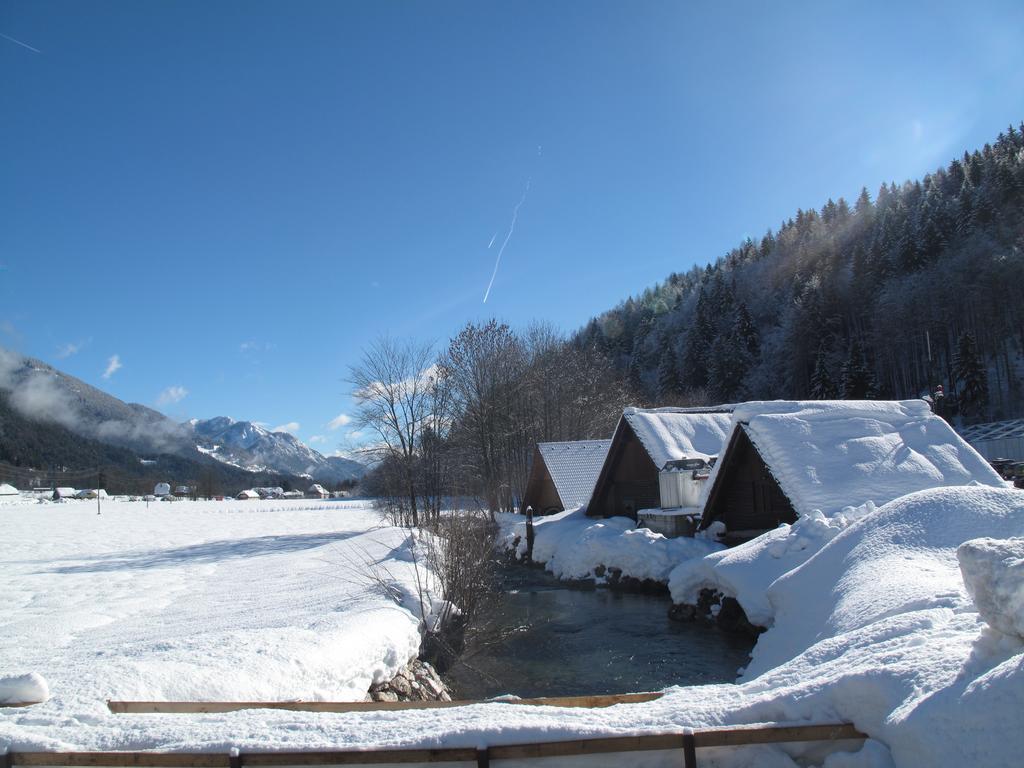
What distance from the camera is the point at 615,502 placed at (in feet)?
85.9

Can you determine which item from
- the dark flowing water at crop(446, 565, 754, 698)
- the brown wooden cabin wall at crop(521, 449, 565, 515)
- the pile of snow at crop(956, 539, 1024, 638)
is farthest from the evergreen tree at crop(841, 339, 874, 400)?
the pile of snow at crop(956, 539, 1024, 638)

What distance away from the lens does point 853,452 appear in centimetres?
1738

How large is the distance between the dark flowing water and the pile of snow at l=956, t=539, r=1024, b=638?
6.59m

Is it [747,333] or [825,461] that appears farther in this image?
[747,333]

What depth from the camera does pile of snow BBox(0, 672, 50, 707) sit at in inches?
235

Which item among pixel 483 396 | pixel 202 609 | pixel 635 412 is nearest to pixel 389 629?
pixel 202 609

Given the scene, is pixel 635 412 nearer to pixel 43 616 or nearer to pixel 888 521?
pixel 888 521

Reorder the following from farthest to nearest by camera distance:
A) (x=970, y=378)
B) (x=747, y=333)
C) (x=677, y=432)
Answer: (x=747, y=333)
(x=970, y=378)
(x=677, y=432)

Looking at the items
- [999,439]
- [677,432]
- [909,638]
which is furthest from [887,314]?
[909,638]

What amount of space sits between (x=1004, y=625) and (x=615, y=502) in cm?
2198

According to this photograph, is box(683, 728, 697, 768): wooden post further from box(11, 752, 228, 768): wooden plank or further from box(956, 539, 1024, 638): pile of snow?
box(11, 752, 228, 768): wooden plank

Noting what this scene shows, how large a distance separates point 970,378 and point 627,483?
40.7 m

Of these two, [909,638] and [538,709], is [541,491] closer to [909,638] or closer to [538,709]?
[909,638]

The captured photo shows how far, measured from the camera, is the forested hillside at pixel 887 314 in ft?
181
